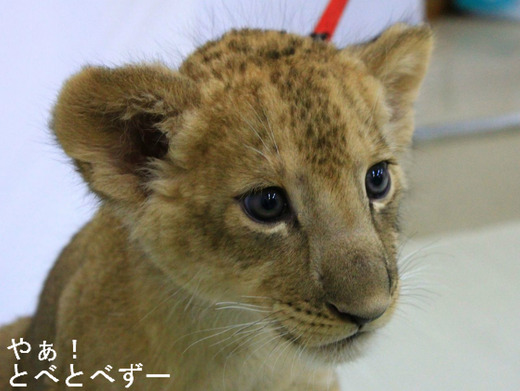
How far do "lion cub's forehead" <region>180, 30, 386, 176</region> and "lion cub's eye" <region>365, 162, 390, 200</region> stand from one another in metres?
0.04

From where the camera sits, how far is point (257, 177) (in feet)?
3.97

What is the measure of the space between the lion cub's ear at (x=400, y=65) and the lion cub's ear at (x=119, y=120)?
1.28ft

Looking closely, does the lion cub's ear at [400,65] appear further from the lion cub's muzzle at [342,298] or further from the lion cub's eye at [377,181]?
the lion cub's muzzle at [342,298]

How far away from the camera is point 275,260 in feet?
4.01

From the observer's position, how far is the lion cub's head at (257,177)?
1190 mm

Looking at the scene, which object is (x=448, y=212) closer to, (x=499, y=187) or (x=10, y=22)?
(x=499, y=187)

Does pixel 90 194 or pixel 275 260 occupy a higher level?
pixel 90 194

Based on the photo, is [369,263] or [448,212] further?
[448,212]

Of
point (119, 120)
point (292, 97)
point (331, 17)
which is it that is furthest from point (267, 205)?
point (331, 17)

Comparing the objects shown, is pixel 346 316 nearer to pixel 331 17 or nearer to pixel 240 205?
pixel 240 205

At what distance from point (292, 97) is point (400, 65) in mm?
334

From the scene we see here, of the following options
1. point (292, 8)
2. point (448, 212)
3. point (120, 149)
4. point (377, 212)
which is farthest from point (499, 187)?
point (120, 149)

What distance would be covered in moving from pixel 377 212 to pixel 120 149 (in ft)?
1.53

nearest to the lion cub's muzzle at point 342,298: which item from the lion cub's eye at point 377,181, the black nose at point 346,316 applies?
the black nose at point 346,316
